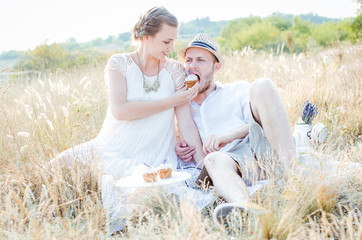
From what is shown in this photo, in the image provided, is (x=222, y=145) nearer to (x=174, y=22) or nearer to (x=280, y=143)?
(x=280, y=143)

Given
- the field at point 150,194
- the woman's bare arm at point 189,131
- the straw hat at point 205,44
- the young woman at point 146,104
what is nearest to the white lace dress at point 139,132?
the young woman at point 146,104

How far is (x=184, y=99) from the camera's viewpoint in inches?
152

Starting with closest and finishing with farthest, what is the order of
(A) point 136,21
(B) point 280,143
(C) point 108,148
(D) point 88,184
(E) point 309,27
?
(B) point 280,143 → (D) point 88,184 → (C) point 108,148 → (A) point 136,21 → (E) point 309,27

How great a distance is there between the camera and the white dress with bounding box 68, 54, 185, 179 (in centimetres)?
379

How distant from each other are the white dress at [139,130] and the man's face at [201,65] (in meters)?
0.19

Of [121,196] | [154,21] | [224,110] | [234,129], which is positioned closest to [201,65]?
[224,110]

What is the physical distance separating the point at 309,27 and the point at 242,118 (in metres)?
48.4

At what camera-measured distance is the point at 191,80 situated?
384cm

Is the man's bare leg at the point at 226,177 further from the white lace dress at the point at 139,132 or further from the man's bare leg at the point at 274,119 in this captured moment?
the white lace dress at the point at 139,132

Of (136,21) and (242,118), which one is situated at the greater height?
(136,21)

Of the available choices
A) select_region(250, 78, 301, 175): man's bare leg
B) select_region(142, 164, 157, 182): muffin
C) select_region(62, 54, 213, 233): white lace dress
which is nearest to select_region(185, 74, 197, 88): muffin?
select_region(62, 54, 213, 233): white lace dress

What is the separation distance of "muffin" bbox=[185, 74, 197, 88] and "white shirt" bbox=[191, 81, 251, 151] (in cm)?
25

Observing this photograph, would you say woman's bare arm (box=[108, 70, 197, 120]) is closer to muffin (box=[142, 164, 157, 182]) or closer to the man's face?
the man's face

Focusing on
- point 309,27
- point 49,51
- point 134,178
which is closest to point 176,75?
point 134,178
